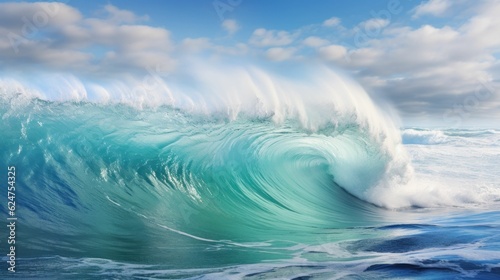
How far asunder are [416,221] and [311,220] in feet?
6.99

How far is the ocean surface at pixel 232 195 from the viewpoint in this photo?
5453 mm

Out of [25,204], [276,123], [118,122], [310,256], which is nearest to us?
[310,256]

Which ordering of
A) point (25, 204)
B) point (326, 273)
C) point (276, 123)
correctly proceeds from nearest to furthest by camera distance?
point (326, 273) < point (25, 204) < point (276, 123)

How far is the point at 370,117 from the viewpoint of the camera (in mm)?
11844

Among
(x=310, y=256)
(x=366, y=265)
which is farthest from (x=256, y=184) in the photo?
(x=366, y=265)

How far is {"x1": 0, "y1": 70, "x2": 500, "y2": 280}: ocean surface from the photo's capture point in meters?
5.45

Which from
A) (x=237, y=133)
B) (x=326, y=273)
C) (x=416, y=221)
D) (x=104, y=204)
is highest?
(x=237, y=133)

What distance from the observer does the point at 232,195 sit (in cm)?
971

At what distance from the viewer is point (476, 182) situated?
14.1m

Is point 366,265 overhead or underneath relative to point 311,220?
underneath

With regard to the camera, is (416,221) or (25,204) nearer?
(25,204)

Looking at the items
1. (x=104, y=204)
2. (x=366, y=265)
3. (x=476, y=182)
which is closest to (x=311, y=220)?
(x=366, y=265)

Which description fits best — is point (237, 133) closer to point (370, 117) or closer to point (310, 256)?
point (370, 117)

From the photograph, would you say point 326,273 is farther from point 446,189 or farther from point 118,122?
point 446,189
